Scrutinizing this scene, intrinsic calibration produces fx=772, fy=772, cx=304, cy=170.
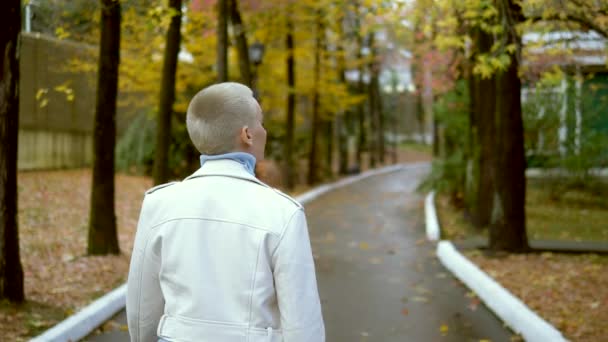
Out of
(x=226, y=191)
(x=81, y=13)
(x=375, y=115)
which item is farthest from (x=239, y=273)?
(x=375, y=115)

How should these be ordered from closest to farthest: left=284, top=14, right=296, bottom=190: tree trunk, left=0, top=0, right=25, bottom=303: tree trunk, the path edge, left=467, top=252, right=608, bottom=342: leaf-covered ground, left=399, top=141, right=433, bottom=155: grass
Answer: the path edge
left=0, top=0, right=25, bottom=303: tree trunk
left=467, top=252, right=608, bottom=342: leaf-covered ground
left=284, top=14, right=296, bottom=190: tree trunk
left=399, top=141, right=433, bottom=155: grass

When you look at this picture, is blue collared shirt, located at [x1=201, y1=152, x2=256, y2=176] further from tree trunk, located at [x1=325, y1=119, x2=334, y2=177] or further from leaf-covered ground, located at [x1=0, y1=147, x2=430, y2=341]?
tree trunk, located at [x1=325, y1=119, x2=334, y2=177]

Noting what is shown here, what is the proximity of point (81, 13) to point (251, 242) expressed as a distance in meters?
9.71

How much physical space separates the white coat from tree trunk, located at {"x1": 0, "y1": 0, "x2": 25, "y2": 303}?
5.26m

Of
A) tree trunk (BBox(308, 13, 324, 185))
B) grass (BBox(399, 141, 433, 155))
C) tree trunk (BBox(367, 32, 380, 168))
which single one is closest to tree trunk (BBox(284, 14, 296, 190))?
tree trunk (BBox(308, 13, 324, 185))

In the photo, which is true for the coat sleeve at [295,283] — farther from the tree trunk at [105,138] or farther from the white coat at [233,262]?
the tree trunk at [105,138]

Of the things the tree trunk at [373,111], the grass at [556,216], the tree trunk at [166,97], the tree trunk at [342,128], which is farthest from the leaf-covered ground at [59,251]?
the tree trunk at [373,111]

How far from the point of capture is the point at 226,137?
2.65 metres

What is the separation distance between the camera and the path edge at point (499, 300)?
7.16m

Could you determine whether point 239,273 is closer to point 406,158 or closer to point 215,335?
point 215,335

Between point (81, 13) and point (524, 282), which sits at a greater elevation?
point (81, 13)

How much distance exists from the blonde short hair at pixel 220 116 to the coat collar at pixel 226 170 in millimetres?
44

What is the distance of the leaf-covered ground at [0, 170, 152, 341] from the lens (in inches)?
299

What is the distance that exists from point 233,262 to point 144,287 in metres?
0.44
